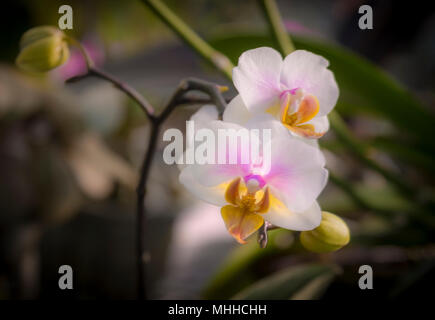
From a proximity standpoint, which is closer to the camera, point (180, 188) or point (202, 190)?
point (202, 190)

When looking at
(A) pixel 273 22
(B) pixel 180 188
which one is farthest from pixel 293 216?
(B) pixel 180 188

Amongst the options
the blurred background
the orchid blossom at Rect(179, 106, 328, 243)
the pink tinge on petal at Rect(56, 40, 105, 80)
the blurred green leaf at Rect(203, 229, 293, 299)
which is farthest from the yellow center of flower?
the pink tinge on petal at Rect(56, 40, 105, 80)

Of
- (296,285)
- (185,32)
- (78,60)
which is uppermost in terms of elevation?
(78,60)

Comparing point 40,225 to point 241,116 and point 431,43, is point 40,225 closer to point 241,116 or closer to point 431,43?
point 241,116

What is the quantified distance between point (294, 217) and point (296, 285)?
0.19m

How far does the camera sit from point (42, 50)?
0.26 m

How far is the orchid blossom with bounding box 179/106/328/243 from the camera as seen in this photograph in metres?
0.19

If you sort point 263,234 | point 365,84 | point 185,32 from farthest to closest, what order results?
1. point 365,84
2. point 185,32
3. point 263,234

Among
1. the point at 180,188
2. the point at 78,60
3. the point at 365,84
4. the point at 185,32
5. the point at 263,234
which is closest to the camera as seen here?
the point at 263,234

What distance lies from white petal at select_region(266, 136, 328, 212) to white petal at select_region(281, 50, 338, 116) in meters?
0.04

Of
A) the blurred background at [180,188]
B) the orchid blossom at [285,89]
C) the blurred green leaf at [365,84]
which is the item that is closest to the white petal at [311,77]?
the orchid blossom at [285,89]

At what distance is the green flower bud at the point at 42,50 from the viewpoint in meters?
0.26

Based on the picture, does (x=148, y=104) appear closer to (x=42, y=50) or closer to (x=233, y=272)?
(x=42, y=50)
